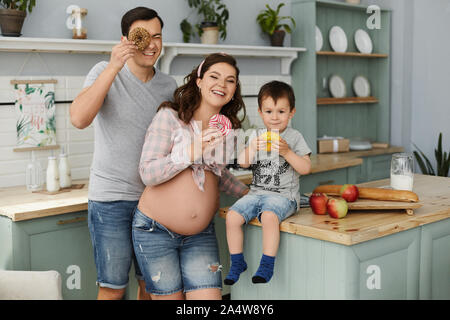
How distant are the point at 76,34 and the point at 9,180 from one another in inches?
38.2

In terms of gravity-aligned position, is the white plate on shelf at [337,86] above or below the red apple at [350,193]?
above

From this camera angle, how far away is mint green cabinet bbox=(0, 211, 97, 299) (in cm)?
258

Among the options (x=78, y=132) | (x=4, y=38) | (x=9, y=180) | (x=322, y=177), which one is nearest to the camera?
(x=4, y=38)

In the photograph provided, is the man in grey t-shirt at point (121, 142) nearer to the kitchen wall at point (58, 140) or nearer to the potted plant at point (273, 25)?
the kitchen wall at point (58, 140)

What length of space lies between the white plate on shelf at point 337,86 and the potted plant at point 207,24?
1.50m

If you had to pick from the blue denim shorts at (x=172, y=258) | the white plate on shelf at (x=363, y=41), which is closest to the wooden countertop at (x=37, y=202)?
the blue denim shorts at (x=172, y=258)

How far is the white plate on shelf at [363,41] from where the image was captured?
536cm

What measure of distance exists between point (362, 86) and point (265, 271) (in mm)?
3916

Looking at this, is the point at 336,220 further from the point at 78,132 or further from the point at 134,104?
the point at 78,132

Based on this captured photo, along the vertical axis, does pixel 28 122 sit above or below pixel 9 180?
above

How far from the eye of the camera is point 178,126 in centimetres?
206

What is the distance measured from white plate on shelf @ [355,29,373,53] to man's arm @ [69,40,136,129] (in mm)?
3713

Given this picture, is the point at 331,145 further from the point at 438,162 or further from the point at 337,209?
the point at 337,209
